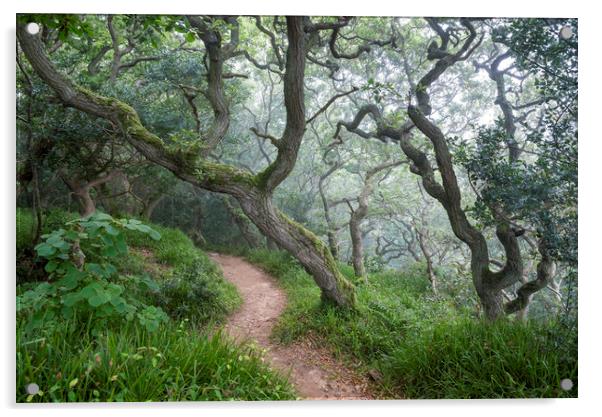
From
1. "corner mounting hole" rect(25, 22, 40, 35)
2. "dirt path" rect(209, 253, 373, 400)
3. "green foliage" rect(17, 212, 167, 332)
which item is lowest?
"dirt path" rect(209, 253, 373, 400)

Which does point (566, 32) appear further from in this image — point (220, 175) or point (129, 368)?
point (129, 368)

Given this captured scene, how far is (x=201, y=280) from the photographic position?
384 centimetres

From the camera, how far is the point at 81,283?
88.4 inches

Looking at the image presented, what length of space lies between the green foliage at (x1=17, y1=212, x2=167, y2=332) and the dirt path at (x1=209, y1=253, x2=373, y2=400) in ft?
2.95

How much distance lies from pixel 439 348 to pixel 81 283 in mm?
2523

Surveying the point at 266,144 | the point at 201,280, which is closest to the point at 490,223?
the point at 201,280

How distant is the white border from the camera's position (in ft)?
7.38

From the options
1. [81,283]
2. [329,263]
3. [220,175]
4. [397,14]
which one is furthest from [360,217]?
[81,283]

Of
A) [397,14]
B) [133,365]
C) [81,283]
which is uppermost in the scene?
[397,14]

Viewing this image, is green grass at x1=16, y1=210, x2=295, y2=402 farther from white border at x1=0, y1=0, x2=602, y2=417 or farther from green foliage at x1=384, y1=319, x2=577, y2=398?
green foliage at x1=384, y1=319, x2=577, y2=398

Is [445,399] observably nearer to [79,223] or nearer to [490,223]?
[490,223]

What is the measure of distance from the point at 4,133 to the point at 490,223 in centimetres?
389

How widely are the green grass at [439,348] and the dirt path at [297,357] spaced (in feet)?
0.46

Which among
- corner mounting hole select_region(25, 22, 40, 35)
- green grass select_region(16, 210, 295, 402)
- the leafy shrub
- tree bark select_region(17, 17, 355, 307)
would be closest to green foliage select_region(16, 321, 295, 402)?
green grass select_region(16, 210, 295, 402)
